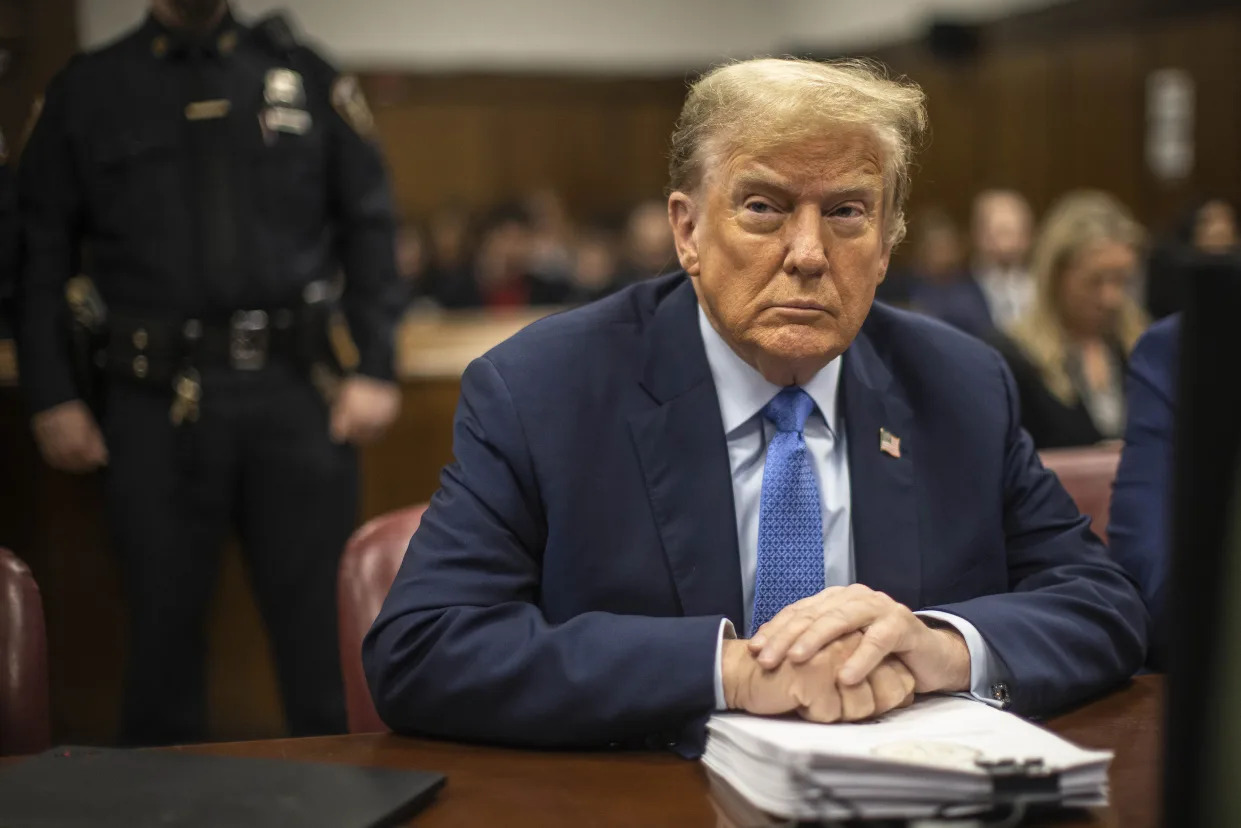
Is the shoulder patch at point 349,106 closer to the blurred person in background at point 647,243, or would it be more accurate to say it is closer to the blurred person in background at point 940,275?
the blurred person in background at point 940,275

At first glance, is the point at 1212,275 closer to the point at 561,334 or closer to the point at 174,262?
the point at 561,334

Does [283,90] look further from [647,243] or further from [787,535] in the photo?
[647,243]

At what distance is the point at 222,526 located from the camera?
9.26 ft

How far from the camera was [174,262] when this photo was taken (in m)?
2.72

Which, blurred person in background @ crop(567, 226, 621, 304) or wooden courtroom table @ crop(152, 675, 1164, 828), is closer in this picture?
wooden courtroom table @ crop(152, 675, 1164, 828)

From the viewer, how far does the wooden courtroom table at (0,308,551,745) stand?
3186 millimetres

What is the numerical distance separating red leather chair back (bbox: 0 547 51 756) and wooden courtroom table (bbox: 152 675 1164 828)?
330mm

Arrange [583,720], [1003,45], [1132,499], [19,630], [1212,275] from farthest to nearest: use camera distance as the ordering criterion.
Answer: [1003,45] < [1132,499] < [19,630] < [583,720] < [1212,275]

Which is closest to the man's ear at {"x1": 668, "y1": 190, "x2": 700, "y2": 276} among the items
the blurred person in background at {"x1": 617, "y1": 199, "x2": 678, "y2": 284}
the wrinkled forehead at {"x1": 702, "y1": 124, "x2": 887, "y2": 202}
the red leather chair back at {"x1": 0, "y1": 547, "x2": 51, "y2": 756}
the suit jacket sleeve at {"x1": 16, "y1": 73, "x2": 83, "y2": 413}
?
the wrinkled forehead at {"x1": 702, "y1": 124, "x2": 887, "y2": 202}

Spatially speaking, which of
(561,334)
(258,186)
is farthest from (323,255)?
(561,334)

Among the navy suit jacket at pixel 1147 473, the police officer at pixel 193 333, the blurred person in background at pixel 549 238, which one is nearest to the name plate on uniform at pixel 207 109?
the police officer at pixel 193 333

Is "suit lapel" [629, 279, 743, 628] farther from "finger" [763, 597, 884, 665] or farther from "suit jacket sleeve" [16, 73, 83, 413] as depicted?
"suit jacket sleeve" [16, 73, 83, 413]

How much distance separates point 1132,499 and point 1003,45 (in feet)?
28.2

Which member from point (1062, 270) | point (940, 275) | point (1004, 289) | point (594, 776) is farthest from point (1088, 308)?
point (940, 275)
